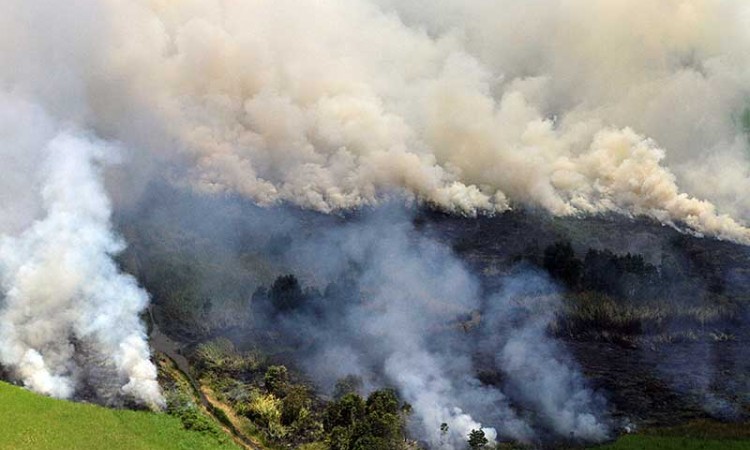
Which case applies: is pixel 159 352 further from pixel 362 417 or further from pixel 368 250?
pixel 368 250

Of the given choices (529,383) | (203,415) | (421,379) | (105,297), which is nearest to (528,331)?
(529,383)

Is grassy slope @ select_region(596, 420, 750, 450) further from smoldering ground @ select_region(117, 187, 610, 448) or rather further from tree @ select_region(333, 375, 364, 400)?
tree @ select_region(333, 375, 364, 400)

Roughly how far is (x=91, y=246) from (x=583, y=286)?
43.1 meters

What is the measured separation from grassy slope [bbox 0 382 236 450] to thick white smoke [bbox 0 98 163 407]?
2.41 metres

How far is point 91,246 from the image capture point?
55469 millimetres

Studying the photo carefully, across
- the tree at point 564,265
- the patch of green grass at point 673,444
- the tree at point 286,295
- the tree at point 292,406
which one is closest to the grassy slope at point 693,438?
the patch of green grass at point 673,444

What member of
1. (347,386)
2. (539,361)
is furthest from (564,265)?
(347,386)

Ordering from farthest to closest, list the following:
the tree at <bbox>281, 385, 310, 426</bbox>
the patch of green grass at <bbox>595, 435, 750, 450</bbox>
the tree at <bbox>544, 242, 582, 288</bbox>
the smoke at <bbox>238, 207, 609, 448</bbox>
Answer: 1. the tree at <bbox>544, 242, 582, 288</bbox>
2. the smoke at <bbox>238, 207, 609, 448</bbox>
3. the tree at <bbox>281, 385, 310, 426</bbox>
4. the patch of green grass at <bbox>595, 435, 750, 450</bbox>

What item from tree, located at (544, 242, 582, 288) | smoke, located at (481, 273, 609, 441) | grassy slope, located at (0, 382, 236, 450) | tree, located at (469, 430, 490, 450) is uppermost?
tree, located at (544, 242, 582, 288)

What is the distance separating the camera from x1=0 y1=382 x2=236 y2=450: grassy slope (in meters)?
37.8

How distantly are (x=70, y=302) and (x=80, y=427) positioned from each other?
14.0m

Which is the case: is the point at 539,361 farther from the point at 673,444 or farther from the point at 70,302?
the point at 70,302

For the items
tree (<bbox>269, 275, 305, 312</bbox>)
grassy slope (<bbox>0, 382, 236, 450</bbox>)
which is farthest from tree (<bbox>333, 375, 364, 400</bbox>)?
tree (<bbox>269, 275, 305, 312</bbox>)

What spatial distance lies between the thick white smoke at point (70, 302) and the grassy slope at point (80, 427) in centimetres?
241
